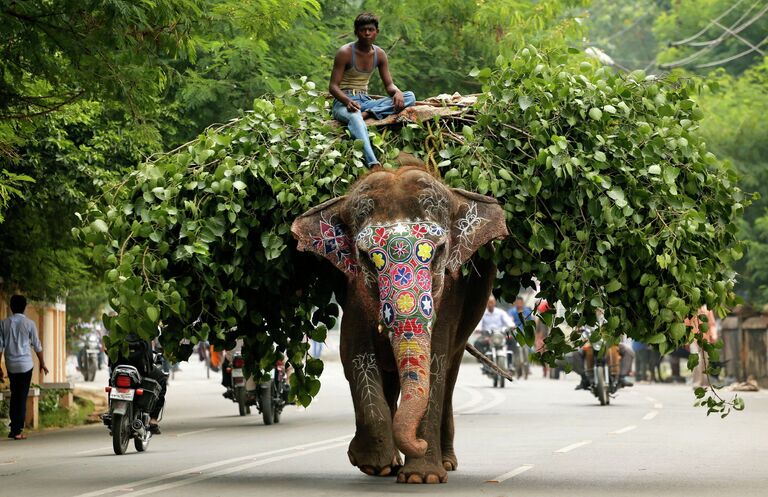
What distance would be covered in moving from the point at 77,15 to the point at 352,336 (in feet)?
11.5

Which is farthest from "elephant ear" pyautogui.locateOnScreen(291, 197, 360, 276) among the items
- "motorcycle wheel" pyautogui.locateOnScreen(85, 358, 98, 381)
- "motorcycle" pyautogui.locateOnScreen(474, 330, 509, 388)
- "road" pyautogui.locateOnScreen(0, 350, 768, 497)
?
"motorcycle wheel" pyautogui.locateOnScreen(85, 358, 98, 381)

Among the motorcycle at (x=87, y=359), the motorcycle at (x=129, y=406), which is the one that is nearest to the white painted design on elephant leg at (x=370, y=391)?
the motorcycle at (x=129, y=406)

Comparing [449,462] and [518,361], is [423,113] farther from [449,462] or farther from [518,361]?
[518,361]

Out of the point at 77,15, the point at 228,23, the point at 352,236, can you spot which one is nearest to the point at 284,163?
the point at 352,236

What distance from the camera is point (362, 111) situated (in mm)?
12008

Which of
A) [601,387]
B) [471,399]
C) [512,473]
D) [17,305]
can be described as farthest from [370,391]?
[471,399]

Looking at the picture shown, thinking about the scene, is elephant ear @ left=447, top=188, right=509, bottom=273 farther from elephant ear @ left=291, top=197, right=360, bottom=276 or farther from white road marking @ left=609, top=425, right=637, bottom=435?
white road marking @ left=609, top=425, right=637, bottom=435

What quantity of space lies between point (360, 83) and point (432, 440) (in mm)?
2883

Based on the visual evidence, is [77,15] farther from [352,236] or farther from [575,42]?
[575,42]

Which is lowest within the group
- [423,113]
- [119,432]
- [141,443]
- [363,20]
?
[141,443]

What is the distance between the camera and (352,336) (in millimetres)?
11508

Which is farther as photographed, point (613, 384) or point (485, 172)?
point (613, 384)

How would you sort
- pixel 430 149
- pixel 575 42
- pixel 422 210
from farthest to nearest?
pixel 575 42
pixel 430 149
pixel 422 210

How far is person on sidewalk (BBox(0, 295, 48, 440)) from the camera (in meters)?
19.6
